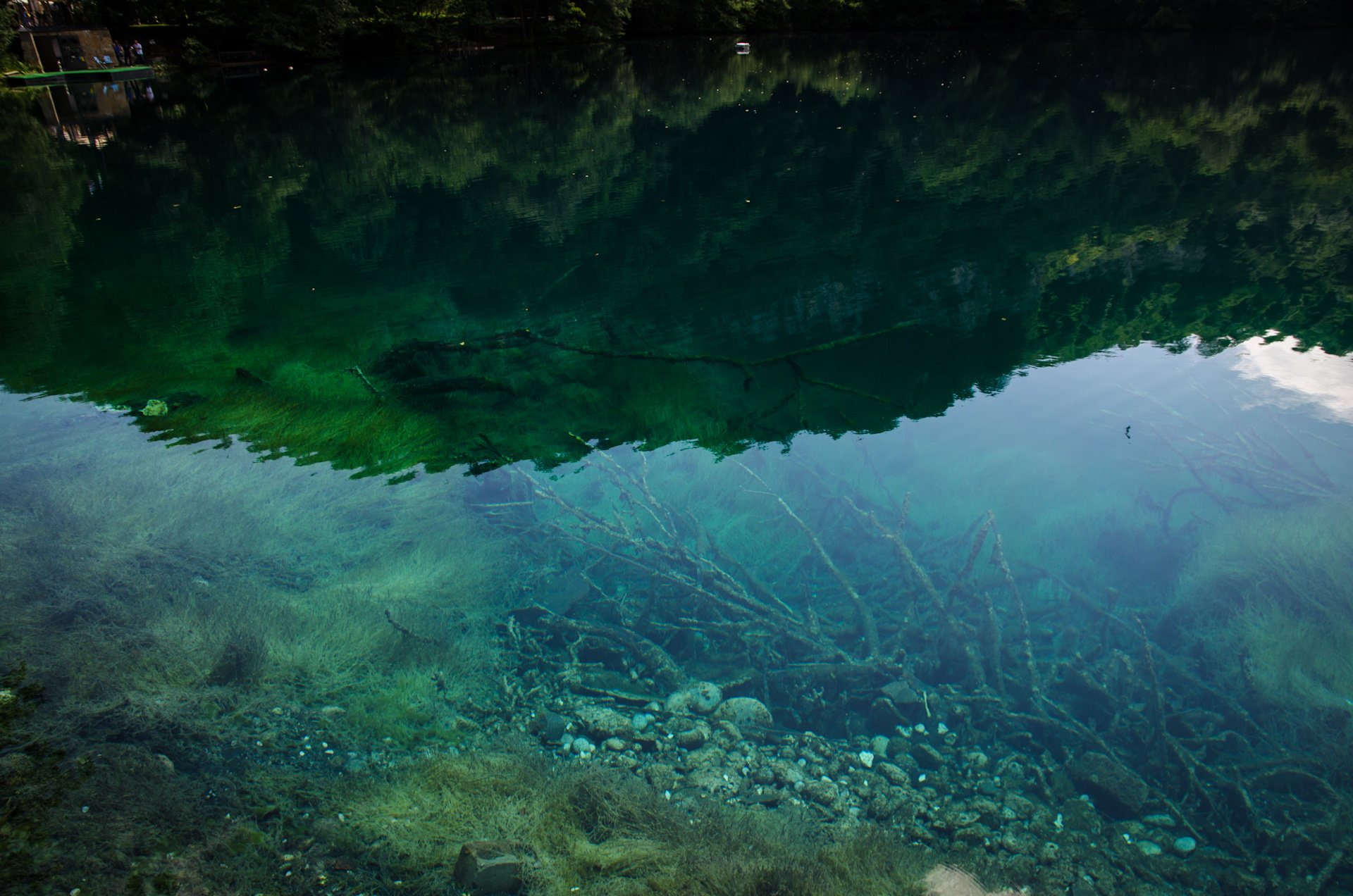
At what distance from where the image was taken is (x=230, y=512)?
512 cm

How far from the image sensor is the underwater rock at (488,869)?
2.89 m

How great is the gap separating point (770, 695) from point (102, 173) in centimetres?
1752

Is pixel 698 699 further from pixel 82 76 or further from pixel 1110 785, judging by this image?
pixel 82 76

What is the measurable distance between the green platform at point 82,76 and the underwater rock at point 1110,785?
39569 millimetres

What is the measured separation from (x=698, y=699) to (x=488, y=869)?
130 cm

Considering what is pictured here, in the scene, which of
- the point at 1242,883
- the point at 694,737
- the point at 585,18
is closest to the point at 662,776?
the point at 694,737

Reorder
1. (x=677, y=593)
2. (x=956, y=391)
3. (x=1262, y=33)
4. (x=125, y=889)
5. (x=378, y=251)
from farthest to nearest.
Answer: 1. (x=1262, y=33)
2. (x=378, y=251)
3. (x=956, y=391)
4. (x=677, y=593)
5. (x=125, y=889)

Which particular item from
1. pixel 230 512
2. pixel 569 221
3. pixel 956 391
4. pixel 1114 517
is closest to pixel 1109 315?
pixel 956 391

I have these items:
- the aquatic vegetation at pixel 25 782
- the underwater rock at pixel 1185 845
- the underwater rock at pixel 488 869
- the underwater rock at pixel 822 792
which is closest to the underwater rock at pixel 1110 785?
the underwater rock at pixel 1185 845

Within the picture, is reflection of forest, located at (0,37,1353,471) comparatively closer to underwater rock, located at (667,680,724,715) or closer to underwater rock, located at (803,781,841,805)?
underwater rock, located at (667,680,724,715)

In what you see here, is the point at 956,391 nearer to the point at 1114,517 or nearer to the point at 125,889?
the point at 1114,517

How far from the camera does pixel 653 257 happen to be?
32.3ft

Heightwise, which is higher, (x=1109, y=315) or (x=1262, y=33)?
(x=1262, y=33)

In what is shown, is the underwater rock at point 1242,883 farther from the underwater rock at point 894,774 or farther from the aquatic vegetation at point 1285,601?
the underwater rock at point 894,774
